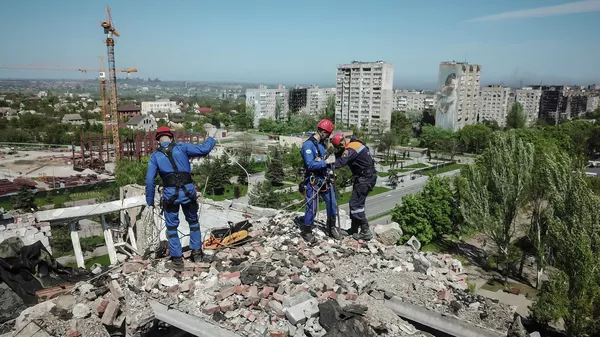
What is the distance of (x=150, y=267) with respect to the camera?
6.29 metres

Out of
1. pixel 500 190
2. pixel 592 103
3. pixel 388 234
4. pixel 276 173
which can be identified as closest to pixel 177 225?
pixel 388 234

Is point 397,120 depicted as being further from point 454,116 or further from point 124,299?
point 124,299

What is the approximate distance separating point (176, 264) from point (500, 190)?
1615 centimetres

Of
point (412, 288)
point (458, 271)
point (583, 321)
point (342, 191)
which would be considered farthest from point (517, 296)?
point (342, 191)

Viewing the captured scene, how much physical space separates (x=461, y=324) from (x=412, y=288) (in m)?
0.84

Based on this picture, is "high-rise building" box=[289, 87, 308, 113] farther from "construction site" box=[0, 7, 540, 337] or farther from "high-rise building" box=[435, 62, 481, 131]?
"construction site" box=[0, 7, 540, 337]

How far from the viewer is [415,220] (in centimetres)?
2123

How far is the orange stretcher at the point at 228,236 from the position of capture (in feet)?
24.0

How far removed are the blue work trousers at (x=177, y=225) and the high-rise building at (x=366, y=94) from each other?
6609 centimetres

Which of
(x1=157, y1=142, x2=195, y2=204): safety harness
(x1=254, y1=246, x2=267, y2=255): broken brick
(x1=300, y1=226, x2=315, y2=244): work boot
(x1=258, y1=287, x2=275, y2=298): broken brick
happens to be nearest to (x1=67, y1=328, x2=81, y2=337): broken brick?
(x1=157, y1=142, x2=195, y2=204): safety harness

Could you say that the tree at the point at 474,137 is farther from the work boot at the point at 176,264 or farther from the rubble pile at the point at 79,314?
the rubble pile at the point at 79,314

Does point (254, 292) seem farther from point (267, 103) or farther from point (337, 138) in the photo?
point (267, 103)

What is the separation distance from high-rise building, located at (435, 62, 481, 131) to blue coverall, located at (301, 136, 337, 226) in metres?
63.1

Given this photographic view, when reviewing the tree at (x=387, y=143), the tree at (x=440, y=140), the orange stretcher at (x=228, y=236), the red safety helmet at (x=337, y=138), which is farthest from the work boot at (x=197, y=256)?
the tree at (x=440, y=140)
